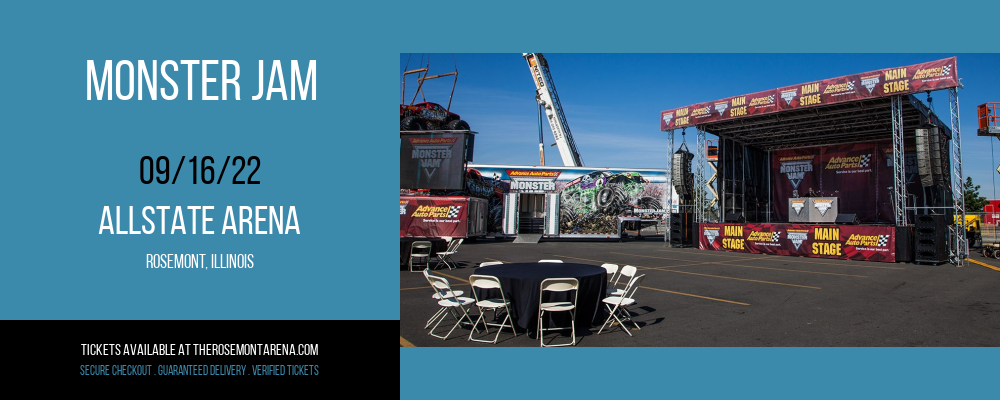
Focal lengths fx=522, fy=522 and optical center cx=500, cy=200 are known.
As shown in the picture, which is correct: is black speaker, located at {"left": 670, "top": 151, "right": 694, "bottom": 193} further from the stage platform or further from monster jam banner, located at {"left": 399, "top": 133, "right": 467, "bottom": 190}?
monster jam banner, located at {"left": 399, "top": 133, "right": 467, "bottom": 190}

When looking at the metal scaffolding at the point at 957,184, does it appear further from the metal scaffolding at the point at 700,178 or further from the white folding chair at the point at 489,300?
the white folding chair at the point at 489,300

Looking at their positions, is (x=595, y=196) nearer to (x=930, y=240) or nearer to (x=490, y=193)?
(x=490, y=193)

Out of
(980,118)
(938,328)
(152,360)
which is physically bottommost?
(938,328)

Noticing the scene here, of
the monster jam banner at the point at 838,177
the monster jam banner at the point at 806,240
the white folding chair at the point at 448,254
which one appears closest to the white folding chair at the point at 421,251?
the white folding chair at the point at 448,254

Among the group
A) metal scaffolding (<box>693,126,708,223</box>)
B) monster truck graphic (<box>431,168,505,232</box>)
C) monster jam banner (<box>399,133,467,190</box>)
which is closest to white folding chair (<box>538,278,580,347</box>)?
metal scaffolding (<box>693,126,708,223</box>)

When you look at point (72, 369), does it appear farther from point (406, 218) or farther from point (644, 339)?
point (406, 218)

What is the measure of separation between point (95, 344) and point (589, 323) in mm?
4196

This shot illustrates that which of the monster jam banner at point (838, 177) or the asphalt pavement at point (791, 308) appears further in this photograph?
the monster jam banner at point (838, 177)

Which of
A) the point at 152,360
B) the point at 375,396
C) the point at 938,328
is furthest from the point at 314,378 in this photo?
the point at 938,328

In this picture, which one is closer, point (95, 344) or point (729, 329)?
point (95, 344)

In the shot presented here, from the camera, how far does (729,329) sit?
5527mm

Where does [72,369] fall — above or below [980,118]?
below

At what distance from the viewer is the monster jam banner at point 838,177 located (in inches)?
822

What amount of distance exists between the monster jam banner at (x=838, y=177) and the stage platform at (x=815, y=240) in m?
7.73
